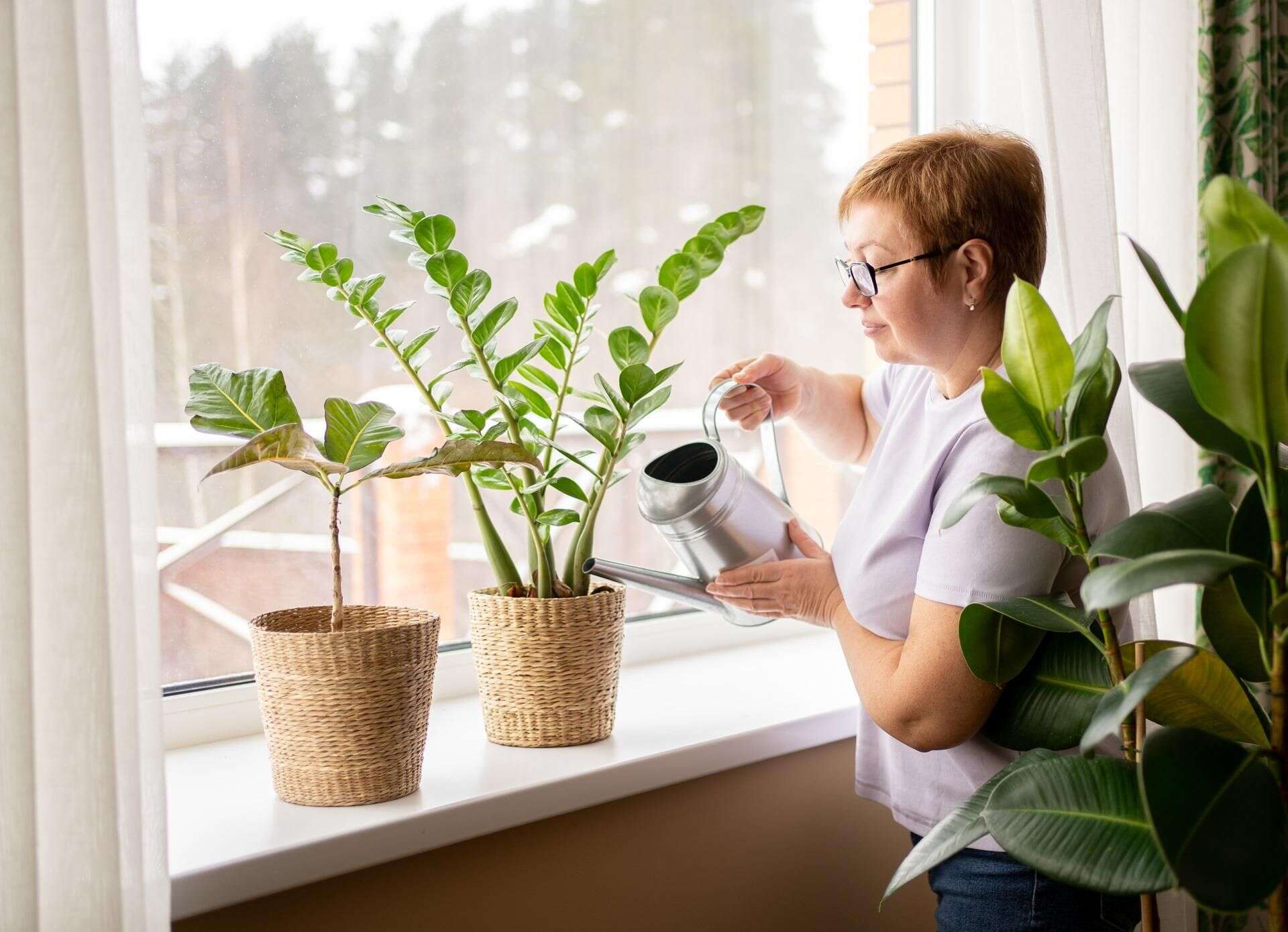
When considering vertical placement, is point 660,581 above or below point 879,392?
below

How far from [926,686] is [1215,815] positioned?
0.37 metres

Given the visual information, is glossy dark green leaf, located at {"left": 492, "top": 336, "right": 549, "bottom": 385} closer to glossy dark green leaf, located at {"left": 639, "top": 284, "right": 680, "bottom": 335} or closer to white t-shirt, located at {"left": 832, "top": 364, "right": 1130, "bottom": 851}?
glossy dark green leaf, located at {"left": 639, "top": 284, "right": 680, "bottom": 335}

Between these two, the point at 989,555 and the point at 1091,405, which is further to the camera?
the point at 989,555

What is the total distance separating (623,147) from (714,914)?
116 cm

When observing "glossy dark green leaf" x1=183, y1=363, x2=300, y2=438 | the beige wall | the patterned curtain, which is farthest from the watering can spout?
the patterned curtain

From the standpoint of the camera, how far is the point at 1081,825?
2.45ft

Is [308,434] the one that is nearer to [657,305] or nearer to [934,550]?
[657,305]

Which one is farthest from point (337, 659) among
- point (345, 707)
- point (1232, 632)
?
point (1232, 632)

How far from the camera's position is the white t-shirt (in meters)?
0.99

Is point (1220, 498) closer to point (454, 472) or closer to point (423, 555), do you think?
point (454, 472)

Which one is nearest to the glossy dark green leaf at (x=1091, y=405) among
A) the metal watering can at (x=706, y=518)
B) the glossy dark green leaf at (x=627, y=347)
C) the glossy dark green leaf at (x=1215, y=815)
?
the glossy dark green leaf at (x=1215, y=815)

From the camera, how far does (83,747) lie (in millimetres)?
755

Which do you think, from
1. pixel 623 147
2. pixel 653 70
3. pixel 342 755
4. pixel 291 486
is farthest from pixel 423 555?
pixel 653 70

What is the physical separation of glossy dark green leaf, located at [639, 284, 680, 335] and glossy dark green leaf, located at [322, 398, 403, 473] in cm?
33
